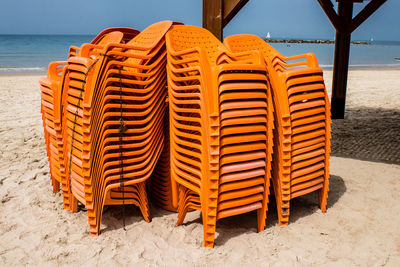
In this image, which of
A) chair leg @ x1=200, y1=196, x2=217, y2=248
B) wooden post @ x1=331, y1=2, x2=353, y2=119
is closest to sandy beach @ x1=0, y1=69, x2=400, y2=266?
chair leg @ x1=200, y1=196, x2=217, y2=248

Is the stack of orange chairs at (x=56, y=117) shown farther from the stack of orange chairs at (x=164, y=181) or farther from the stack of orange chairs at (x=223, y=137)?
the stack of orange chairs at (x=223, y=137)

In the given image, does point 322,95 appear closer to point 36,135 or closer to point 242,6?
point 242,6

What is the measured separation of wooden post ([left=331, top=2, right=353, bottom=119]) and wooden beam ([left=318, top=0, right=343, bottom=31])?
0.26 ft

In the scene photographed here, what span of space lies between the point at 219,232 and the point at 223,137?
0.97m

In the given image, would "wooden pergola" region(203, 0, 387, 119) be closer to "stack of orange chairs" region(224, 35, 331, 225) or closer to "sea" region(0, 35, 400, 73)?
"stack of orange chairs" region(224, 35, 331, 225)

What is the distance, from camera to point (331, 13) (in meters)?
7.17

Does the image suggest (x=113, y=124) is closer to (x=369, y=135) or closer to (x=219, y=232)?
(x=219, y=232)

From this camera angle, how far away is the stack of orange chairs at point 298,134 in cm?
302

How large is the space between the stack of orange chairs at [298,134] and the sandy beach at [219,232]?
1.07ft

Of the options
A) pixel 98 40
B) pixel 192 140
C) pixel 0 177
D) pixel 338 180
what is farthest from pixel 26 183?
pixel 338 180

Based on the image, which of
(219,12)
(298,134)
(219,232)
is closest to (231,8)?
(219,12)

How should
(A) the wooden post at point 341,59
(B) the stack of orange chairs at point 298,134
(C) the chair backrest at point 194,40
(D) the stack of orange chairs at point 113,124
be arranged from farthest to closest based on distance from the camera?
(A) the wooden post at point 341,59 → (C) the chair backrest at point 194,40 → (B) the stack of orange chairs at point 298,134 → (D) the stack of orange chairs at point 113,124

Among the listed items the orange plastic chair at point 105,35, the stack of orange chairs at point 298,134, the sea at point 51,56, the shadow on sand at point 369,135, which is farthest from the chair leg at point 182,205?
the sea at point 51,56

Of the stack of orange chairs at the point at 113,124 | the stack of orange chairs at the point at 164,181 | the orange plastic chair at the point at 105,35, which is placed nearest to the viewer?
the stack of orange chairs at the point at 113,124
